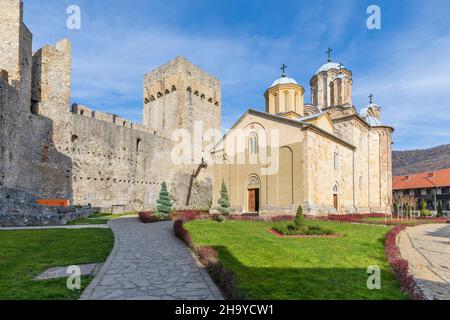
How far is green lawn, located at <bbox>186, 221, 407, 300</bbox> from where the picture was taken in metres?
5.27

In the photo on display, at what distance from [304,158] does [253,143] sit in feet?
16.6

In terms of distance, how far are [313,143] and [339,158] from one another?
575cm

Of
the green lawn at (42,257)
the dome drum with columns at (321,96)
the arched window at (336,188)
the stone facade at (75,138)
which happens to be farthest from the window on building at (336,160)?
the green lawn at (42,257)

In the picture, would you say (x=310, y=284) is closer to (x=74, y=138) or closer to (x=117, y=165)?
(x=74, y=138)

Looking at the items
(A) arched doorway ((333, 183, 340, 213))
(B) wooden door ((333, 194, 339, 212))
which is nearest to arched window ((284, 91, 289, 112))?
(A) arched doorway ((333, 183, 340, 213))

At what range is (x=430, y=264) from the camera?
28.0 feet

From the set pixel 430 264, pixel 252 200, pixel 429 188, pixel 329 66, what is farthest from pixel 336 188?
pixel 429 188

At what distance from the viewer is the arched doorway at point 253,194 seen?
24281mm

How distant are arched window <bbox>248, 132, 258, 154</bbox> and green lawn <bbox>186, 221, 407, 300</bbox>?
14206 mm

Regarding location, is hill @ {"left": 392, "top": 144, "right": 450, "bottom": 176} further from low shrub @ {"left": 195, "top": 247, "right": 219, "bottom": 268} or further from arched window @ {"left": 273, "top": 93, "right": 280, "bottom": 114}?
low shrub @ {"left": 195, "top": 247, "right": 219, "bottom": 268}

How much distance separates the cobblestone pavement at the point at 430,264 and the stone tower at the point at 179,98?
31120mm

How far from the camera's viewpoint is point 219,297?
469 centimetres
